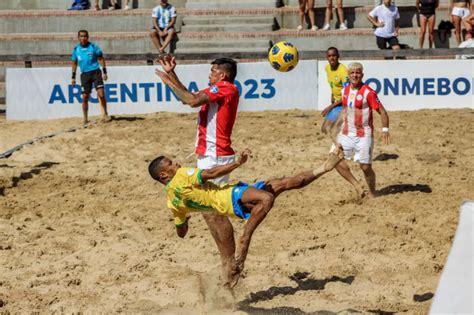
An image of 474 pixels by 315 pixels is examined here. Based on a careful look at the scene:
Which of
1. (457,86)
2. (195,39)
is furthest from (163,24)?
(457,86)

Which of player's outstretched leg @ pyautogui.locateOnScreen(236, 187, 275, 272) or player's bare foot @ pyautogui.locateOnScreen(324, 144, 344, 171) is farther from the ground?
player's bare foot @ pyautogui.locateOnScreen(324, 144, 344, 171)

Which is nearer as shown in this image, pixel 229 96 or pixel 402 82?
pixel 229 96

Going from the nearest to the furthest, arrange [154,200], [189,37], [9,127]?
1. [154,200]
2. [9,127]
3. [189,37]

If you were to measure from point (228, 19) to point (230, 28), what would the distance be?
34 centimetres

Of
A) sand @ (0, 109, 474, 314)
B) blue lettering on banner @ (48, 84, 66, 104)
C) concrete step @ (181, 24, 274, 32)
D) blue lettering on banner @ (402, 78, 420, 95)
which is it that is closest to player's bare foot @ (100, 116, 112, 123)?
sand @ (0, 109, 474, 314)

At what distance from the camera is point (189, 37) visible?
2139 centimetres

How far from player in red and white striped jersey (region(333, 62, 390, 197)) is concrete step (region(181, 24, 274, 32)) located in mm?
10159

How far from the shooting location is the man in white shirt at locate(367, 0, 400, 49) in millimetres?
19359

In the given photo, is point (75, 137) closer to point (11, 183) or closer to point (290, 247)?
point (11, 183)

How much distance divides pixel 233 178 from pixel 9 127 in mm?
5609

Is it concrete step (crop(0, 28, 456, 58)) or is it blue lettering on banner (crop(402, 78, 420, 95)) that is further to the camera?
concrete step (crop(0, 28, 456, 58))

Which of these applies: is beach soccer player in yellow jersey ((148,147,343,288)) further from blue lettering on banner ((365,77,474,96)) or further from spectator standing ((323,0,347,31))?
spectator standing ((323,0,347,31))

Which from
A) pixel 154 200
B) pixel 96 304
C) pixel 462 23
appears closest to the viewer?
pixel 96 304

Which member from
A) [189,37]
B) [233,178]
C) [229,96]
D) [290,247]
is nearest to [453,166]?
[233,178]
